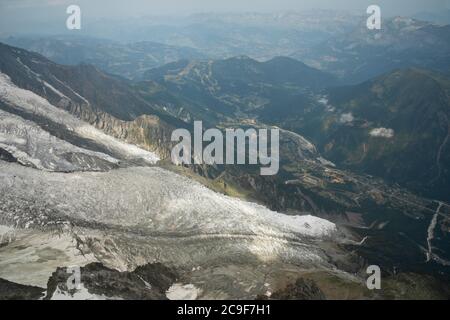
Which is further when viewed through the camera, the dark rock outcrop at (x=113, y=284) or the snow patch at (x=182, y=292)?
the snow patch at (x=182, y=292)

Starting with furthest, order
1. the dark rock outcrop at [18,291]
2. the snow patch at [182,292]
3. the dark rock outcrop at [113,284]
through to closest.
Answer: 1. the snow patch at [182,292]
2. the dark rock outcrop at [113,284]
3. the dark rock outcrop at [18,291]

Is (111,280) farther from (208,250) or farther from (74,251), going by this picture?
(208,250)

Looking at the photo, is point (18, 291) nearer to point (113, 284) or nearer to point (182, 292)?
point (113, 284)

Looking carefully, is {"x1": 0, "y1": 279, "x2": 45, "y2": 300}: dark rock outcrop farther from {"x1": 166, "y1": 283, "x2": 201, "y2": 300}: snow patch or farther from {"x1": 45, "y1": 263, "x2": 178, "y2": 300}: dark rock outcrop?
{"x1": 166, "y1": 283, "x2": 201, "y2": 300}: snow patch

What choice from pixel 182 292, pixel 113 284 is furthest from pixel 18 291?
pixel 182 292

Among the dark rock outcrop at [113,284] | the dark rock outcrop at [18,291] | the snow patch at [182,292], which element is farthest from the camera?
the snow patch at [182,292]

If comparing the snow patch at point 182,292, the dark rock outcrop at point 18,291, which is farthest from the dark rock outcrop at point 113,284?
the dark rock outcrop at point 18,291

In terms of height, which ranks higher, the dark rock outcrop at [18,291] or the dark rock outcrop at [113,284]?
the dark rock outcrop at [18,291]

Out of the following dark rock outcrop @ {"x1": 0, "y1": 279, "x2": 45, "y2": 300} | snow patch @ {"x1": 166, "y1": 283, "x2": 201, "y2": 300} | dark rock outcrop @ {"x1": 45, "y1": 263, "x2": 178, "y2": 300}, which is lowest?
snow patch @ {"x1": 166, "y1": 283, "x2": 201, "y2": 300}

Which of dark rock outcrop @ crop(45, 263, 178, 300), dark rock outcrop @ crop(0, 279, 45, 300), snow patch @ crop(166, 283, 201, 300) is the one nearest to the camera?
dark rock outcrop @ crop(0, 279, 45, 300)

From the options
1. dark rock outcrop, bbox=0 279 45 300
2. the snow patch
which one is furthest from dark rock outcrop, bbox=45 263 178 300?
dark rock outcrop, bbox=0 279 45 300

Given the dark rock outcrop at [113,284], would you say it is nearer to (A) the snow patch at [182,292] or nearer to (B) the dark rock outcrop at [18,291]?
(A) the snow patch at [182,292]
